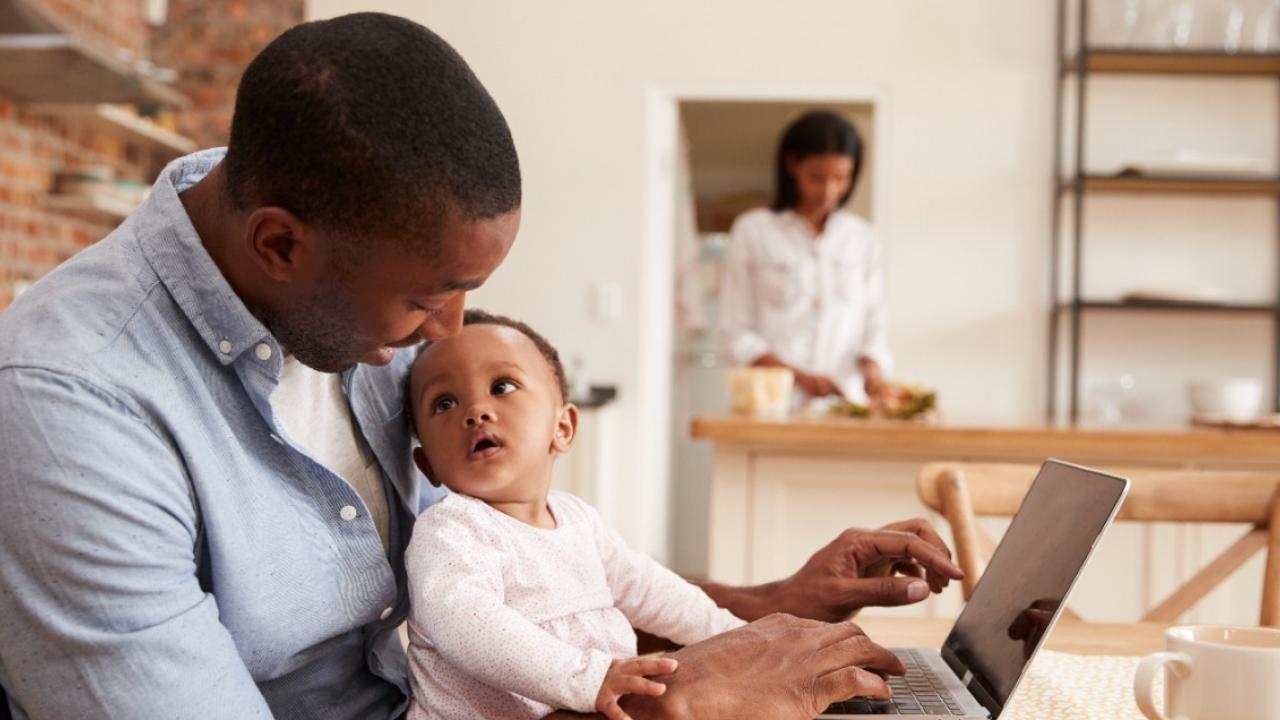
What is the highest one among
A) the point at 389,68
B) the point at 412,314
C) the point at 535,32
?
the point at 535,32

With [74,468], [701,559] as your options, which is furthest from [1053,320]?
[74,468]

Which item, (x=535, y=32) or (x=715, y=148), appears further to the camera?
(x=715, y=148)

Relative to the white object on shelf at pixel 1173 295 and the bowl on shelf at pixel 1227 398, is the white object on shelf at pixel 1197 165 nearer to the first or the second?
the white object on shelf at pixel 1173 295

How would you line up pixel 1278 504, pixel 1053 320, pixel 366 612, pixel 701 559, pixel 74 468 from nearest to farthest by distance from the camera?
1. pixel 74 468
2. pixel 366 612
3. pixel 1278 504
4. pixel 1053 320
5. pixel 701 559

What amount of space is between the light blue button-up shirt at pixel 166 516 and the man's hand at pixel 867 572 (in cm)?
42

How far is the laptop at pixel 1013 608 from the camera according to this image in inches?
36.4

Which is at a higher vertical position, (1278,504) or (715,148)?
(715,148)

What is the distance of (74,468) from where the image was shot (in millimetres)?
740

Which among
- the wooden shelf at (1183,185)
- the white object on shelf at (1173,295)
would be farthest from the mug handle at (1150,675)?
the wooden shelf at (1183,185)

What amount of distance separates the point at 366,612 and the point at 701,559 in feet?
15.1

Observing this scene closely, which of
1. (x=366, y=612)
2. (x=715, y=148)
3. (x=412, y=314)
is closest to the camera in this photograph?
(x=412, y=314)

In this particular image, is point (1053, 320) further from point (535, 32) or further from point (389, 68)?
point (389, 68)

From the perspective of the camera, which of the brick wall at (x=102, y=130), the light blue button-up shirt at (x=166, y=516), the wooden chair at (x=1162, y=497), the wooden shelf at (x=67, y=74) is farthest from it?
the brick wall at (x=102, y=130)

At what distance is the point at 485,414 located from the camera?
1.11 m
